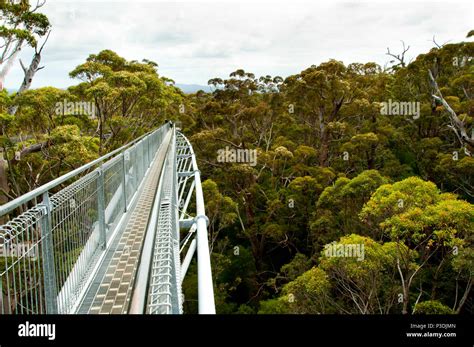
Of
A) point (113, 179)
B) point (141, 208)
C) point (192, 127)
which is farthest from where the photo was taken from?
point (192, 127)

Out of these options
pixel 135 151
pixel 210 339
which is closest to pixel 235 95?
pixel 135 151

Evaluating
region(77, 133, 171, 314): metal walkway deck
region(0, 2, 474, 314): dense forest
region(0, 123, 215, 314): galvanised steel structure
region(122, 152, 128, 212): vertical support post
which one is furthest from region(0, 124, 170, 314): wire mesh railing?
region(0, 2, 474, 314): dense forest

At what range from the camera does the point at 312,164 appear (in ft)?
77.0

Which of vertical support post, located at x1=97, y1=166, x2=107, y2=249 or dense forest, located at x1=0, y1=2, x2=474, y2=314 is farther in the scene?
dense forest, located at x1=0, y1=2, x2=474, y2=314

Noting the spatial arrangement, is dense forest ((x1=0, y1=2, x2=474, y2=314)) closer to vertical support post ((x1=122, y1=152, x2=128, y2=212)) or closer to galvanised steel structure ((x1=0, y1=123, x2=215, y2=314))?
vertical support post ((x1=122, y1=152, x2=128, y2=212))

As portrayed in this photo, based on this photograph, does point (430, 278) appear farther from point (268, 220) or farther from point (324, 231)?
point (268, 220)

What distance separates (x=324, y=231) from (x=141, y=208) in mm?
10954

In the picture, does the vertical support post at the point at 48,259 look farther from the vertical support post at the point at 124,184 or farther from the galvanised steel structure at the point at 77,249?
the vertical support post at the point at 124,184

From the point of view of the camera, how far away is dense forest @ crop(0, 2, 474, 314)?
1090cm

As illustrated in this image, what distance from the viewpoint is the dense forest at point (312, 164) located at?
1090 cm

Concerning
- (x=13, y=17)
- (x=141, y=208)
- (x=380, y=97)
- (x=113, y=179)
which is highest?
(x=13, y=17)

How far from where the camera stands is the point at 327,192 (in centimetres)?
1541

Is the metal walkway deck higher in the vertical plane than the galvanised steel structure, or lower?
lower

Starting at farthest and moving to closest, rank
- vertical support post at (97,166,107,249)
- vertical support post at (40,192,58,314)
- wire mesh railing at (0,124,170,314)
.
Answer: vertical support post at (97,166,107,249) < vertical support post at (40,192,58,314) < wire mesh railing at (0,124,170,314)
